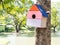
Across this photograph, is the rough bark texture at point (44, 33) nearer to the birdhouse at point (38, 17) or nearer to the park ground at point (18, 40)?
the birdhouse at point (38, 17)

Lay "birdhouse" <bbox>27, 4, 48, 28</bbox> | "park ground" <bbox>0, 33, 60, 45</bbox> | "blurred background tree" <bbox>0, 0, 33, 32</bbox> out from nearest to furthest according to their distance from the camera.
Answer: "birdhouse" <bbox>27, 4, 48, 28</bbox>, "blurred background tree" <bbox>0, 0, 33, 32</bbox>, "park ground" <bbox>0, 33, 60, 45</bbox>

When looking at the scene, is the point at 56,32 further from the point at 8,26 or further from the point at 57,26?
the point at 8,26

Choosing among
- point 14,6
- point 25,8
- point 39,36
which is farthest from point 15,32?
point 39,36

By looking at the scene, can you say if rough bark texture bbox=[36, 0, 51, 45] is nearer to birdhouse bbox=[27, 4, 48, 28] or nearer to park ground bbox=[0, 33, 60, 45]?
birdhouse bbox=[27, 4, 48, 28]

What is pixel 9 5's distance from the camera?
2.22m

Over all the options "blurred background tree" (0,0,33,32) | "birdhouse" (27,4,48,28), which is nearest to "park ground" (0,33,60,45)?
"blurred background tree" (0,0,33,32)

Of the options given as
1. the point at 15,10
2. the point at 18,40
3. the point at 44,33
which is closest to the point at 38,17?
the point at 44,33

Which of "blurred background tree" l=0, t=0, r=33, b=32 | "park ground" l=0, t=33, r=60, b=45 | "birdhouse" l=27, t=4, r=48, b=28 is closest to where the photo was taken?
"birdhouse" l=27, t=4, r=48, b=28

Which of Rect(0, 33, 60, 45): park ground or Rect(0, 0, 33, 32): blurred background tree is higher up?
Rect(0, 0, 33, 32): blurred background tree

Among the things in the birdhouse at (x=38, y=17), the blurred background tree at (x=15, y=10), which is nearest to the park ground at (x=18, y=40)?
the blurred background tree at (x=15, y=10)

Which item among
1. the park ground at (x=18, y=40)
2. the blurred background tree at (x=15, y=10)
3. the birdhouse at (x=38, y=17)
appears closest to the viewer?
the birdhouse at (x=38, y=17)

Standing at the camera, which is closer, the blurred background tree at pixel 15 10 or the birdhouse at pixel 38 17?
the birdhouse at pixel 38 17

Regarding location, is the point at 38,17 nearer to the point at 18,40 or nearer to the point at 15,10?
the point at 15,10

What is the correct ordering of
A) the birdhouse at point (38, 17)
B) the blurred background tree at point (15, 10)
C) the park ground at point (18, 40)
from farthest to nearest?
the park ground at point (18, 40) → the blurred background tree at point (15, 10) → the birdhouse at point (38, 17)
